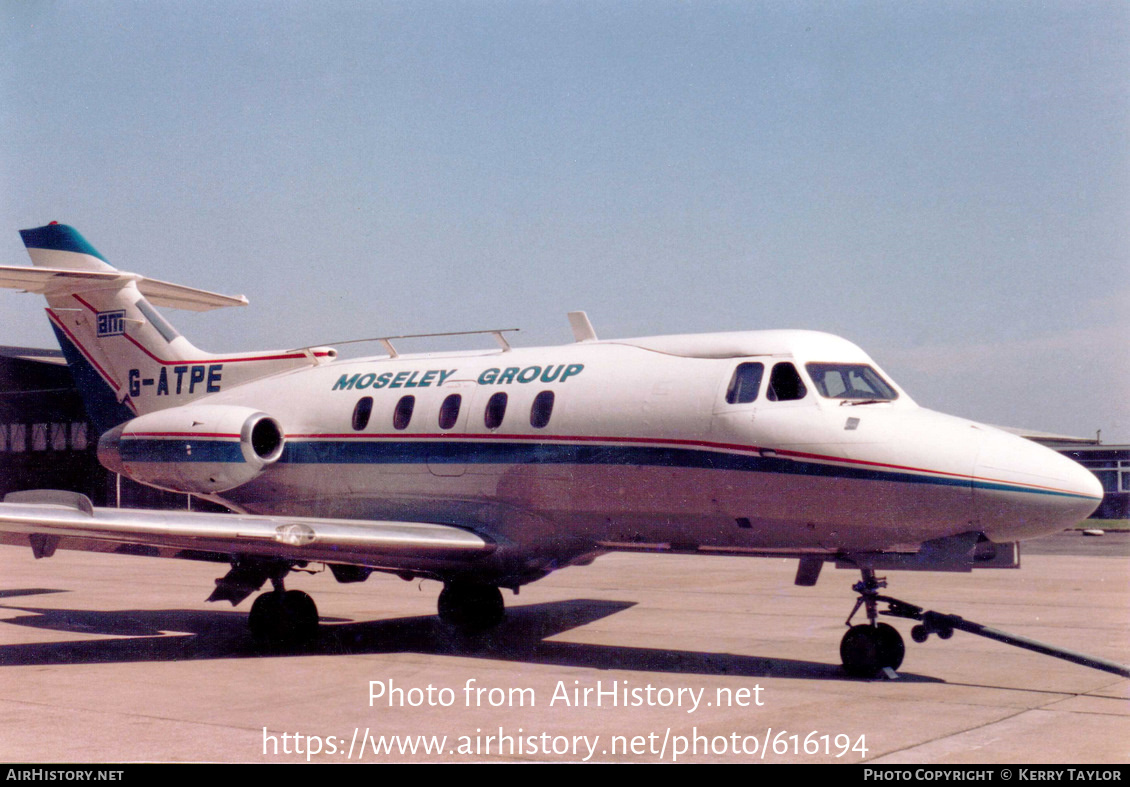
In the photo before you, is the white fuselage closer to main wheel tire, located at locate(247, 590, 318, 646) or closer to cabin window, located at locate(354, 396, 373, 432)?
cabin window, located at locate(354, 396, 373, 432)

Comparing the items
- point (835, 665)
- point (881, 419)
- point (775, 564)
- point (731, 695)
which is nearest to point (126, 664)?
point (731, 695)

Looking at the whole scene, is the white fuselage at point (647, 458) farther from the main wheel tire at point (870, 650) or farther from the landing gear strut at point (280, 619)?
the landing gear strut at point (280, 619)

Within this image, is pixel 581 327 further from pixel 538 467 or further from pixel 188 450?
pixel 188 450

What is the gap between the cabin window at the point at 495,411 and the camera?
38.9 ft

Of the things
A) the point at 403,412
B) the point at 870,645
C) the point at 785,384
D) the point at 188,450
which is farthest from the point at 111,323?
the point at 870,645

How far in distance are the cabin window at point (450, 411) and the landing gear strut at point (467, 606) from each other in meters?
2.06

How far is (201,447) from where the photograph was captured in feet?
42.9

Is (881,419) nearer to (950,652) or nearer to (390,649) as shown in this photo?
(950,652)

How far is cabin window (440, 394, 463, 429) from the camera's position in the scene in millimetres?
12242

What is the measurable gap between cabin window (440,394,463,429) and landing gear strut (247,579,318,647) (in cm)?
242

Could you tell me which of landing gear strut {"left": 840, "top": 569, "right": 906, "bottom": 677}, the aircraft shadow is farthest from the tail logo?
landing gear strut {"left": 840, "top": 569, "right": 906, "bottom": 677}

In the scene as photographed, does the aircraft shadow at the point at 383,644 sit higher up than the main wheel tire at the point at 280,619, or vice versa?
the main wheel tire at the point at 280,619

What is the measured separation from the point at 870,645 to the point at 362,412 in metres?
6.42

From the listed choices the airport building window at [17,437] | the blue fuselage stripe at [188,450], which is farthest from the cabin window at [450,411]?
the airport building window at [17,437]
